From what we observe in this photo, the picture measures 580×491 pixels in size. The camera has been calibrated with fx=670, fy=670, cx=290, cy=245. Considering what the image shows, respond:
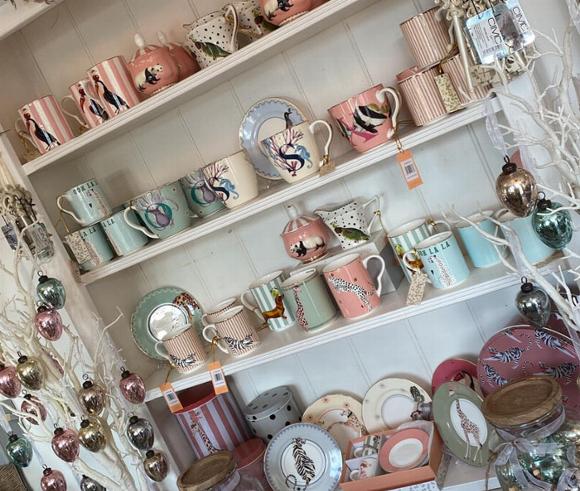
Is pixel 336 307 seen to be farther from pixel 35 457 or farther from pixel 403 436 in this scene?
pixel 35 457

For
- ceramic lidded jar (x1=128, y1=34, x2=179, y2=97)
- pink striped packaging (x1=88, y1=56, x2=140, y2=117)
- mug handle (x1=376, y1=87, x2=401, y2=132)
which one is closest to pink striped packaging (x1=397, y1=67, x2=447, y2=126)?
mug handle (x1=376, y1=87, x2=401, y2=132)

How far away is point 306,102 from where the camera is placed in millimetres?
1622

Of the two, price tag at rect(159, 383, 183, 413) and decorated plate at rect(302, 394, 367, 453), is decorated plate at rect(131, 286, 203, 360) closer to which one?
price tag at rect(159, 383, 183, 413)

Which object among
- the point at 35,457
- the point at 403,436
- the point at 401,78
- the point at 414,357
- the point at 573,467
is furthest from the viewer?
the point at 35,457

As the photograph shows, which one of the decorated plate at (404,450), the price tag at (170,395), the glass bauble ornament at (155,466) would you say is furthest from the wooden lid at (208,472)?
the decorated plate at (404,450)

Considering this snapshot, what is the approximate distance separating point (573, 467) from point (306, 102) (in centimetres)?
98

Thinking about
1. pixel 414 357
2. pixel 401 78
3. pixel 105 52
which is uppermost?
pixel 105 52

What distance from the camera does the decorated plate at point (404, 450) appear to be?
58.7 inches

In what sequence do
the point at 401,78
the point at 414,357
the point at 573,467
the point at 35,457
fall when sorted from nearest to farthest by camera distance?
the point at 573,467, the point at 401,78, the point at 414,357, the point at 35,457

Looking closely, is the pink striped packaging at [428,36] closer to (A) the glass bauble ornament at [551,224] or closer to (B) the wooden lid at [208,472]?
(A) the glass bauble ornament at [551,224]

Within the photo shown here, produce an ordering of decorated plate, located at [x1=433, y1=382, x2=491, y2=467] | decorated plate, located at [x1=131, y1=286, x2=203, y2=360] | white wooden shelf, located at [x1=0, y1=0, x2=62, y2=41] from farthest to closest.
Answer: decorated plate, located at [x1=131, y1=286, x2=203, y2=360], white wooden shelf, located at [x1=0, y1=0, x2=62, y2=41], decorated plate, located at [x1=433, y1=382, x2=491, y2=467]

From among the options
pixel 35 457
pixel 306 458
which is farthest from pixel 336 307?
pixel 35 457

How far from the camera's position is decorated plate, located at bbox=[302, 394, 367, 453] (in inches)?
68.7

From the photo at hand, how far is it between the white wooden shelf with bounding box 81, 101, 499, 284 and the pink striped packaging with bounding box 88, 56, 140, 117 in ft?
1.08
